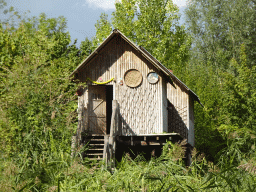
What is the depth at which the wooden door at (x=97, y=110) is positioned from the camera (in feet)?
48.6

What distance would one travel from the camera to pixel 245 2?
35.5 metres

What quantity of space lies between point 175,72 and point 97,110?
1217 centimetres

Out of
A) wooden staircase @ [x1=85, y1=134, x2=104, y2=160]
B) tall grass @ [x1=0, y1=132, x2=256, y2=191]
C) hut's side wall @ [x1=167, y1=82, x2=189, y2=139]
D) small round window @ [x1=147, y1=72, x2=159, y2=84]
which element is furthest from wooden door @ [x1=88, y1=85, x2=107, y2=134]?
tall grass @ [x1=0, y1=132, x2=256, y2=191]

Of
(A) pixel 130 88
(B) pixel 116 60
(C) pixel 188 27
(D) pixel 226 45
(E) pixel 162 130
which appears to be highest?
(C) pixel 188 27

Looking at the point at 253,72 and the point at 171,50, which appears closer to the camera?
the point at 253,72

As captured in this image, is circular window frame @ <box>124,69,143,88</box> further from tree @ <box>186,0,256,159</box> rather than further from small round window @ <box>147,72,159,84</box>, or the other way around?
tree @ <box>186,0,256,159</box>

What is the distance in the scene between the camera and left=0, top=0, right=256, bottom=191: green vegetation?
4695 millimetres

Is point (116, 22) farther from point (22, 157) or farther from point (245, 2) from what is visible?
point (22, 157)

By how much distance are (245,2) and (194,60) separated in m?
7.88

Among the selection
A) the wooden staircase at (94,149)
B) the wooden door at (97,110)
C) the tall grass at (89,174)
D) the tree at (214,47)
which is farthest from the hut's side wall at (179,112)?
the tall grass at (89,174)

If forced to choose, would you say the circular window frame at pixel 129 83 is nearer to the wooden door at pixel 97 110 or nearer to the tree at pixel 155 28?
the wooden door at pixel 97 110

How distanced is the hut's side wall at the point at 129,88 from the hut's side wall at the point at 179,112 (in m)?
4.54

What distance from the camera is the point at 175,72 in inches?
1019

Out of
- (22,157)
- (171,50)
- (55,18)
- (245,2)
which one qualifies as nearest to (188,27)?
(245,2)
